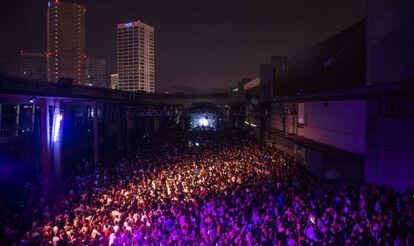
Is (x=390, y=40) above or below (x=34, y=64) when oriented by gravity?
below

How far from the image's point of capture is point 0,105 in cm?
1903

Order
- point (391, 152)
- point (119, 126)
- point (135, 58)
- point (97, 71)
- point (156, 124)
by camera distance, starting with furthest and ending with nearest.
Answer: point (97, 71)
point (135, 58)
point (156, 124)
point (119, 126)
point (391, 152)

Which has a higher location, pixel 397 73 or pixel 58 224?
pixel 397 73

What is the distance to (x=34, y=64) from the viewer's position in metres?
147

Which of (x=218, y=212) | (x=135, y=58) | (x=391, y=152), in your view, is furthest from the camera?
(x=135, y=58)

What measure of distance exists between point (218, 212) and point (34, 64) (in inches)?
6234

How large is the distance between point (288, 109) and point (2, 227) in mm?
25689

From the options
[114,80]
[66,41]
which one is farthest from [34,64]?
[114,80]

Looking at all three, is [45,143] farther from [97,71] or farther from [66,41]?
[97,71]

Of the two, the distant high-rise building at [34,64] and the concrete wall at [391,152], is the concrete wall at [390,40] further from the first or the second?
the distant high-rise building at [34,64]

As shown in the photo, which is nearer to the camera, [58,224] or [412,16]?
[58,224]

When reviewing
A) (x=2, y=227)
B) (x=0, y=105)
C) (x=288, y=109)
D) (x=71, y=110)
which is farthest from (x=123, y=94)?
(x=2, y=227)

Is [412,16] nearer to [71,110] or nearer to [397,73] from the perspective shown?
[397,73]

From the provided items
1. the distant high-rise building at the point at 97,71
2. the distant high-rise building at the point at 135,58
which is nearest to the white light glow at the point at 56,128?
the distant high-rise building at the point at 135,58
